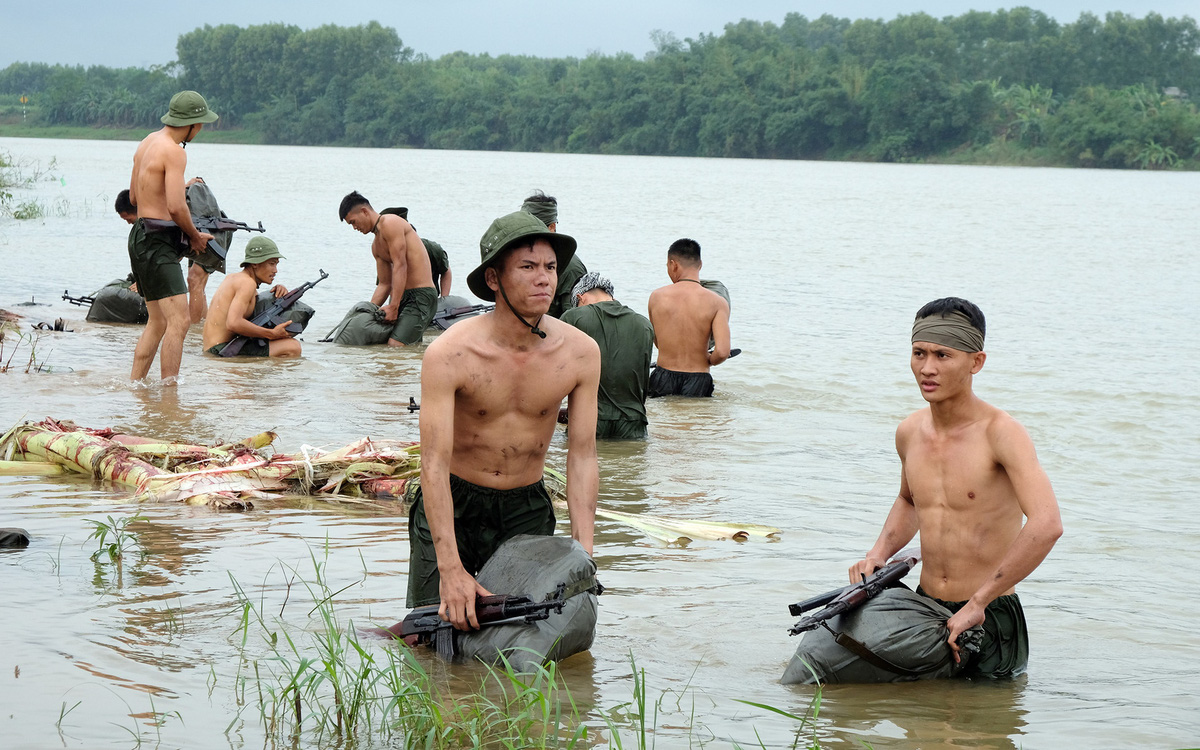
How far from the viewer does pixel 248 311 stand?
12.1 metres

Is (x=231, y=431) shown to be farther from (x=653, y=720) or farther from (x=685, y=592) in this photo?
(x=653, y=720)

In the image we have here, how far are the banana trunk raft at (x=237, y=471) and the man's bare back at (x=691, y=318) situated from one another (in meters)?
3.47

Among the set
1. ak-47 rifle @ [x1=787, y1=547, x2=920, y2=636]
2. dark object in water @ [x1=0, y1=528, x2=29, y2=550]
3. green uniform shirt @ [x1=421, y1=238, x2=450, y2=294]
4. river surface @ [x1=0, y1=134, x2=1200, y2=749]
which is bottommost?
river surface @ [x1=0, y1=134, x2=1200, y2=749]

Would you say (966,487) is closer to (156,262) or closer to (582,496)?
A: (582,496)

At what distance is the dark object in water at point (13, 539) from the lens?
543 cm

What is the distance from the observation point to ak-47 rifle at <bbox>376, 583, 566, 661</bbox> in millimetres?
4086

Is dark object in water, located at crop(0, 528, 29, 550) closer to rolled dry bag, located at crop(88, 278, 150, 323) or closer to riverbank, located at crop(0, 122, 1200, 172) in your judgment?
rolled dry bag, located at crop(88, 278, 150, 323)

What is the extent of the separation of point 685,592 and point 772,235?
29.0 m

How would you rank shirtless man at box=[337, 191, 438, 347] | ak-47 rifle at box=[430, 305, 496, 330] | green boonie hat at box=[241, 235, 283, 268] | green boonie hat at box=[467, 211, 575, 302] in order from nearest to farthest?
green boonie hat at box=[467, 211, 575, 302] < green boonie hat at box=[241, 235, 283, 268] < shirtless man at box=[337, 191, 438, 347] < ak-47 rifle at box=[430, 305, 496, 330]

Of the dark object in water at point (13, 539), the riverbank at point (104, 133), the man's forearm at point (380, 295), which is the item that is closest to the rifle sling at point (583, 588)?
the dark object in water at point (13, 539)

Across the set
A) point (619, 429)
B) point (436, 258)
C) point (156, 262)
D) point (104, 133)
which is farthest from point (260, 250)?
point (104, 133)

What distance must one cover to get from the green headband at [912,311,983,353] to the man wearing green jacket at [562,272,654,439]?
4.14m

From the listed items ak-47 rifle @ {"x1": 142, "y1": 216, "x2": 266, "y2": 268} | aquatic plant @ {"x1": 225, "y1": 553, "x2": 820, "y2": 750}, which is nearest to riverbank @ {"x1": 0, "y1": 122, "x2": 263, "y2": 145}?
ak-47 rifle @ {"x1": 142, "y1": 216, "x2": 266, "y2": 268}

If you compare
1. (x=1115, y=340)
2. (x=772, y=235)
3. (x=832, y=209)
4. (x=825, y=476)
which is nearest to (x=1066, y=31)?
(x=832, y=209)
